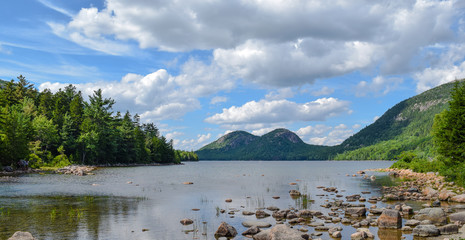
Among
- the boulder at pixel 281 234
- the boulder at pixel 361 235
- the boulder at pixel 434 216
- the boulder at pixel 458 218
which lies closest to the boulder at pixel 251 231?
the boulder at pixel 281 234

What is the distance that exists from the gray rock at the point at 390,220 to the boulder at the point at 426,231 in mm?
1754

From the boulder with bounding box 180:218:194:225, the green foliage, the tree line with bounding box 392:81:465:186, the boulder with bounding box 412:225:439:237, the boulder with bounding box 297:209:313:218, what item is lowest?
the boulder with bounding box 180:218:194:225

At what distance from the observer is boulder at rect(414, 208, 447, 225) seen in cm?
2333

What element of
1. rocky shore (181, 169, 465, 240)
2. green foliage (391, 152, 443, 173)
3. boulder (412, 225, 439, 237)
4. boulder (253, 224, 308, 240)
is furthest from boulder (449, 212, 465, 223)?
green foliage (391, 152, 443, 173)

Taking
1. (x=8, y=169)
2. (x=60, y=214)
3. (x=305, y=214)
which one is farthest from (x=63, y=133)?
(x=305, y=214)

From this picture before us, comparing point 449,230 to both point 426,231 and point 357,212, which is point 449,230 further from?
point 357,212

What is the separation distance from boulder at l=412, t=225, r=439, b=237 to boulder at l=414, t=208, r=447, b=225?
3650 millimetres

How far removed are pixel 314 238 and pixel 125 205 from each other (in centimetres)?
2205

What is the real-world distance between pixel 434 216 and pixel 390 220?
14.1ft

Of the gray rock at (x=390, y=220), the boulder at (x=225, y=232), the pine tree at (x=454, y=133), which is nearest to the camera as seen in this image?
the boulder at (x=225, y=232)

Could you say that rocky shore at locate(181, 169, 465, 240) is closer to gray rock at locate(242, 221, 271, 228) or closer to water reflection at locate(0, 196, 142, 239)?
gray rock at locate(242, 221, 271, 228)

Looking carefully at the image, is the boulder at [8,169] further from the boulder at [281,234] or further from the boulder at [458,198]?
the boulder at [458,198]

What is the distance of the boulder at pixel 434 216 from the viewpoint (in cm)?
2333

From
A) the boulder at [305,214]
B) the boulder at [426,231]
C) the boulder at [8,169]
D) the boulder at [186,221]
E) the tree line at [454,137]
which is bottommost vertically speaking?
the boulder at [186,221]
